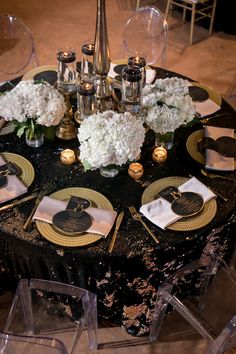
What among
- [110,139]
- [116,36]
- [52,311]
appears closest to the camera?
[110,139]

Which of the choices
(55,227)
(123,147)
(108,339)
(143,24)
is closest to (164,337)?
(108,339)

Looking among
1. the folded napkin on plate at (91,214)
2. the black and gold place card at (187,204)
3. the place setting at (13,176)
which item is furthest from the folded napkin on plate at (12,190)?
the black and gold place card at (187,204)

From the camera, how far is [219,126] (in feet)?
6.26

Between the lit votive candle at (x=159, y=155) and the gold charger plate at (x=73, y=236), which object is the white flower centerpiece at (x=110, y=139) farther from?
the lit votive candle at (x=159, y=155)

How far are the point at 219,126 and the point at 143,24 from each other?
A: 125 cm

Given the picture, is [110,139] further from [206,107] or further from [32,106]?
[206,107]

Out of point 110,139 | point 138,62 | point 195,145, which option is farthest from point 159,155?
point 138,62

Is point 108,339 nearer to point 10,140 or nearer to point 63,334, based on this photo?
point 63,334

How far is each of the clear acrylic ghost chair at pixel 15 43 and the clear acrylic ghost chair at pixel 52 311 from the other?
5.37 feet

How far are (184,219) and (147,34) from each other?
→ 1.73 meters

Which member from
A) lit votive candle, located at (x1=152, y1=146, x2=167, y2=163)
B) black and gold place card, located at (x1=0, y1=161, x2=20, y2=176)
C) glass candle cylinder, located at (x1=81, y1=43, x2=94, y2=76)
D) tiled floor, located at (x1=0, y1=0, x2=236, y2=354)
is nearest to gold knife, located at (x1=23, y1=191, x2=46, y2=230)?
black and gold place card, located at (x1=0, y1=161, x2=20, y2=176)

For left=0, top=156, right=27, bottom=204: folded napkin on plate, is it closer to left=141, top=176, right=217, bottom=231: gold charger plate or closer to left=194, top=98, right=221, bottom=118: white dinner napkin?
left=141, top=176, right=217, bottom=231: gold charger plate

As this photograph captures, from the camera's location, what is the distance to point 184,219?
1.48m

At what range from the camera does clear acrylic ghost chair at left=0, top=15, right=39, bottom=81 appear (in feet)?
Result: 8.83
